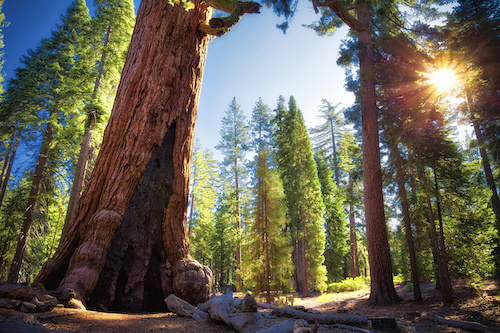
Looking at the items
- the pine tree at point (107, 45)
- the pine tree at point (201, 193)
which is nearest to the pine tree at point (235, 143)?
the pine tree at point (201, 193)

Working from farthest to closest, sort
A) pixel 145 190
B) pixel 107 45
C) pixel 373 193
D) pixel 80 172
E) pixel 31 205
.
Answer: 1. pixel 31 205
2. pixel 107 45
3. pixel 80 172
4. pixel 373 193
5. pixel 145 190

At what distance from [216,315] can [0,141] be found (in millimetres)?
18304

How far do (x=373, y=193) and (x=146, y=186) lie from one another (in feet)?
25.4

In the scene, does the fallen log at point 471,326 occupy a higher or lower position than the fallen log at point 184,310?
lower

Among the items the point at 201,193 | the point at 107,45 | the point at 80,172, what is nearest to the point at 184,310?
the point at 80,172

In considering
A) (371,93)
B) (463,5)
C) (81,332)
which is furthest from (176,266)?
(463,5)

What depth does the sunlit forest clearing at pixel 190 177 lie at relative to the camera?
14.5 feet

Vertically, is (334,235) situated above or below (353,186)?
below

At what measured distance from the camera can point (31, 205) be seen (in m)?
11.5

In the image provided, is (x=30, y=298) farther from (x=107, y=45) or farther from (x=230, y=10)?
(x=107, y=45)

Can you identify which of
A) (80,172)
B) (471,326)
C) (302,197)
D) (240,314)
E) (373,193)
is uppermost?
(302,197)

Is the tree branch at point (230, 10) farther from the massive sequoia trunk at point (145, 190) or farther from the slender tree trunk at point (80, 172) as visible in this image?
the slender tree trunk at point (80, 172)

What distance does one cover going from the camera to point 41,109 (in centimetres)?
1293

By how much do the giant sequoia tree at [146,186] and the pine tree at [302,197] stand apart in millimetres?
12291
